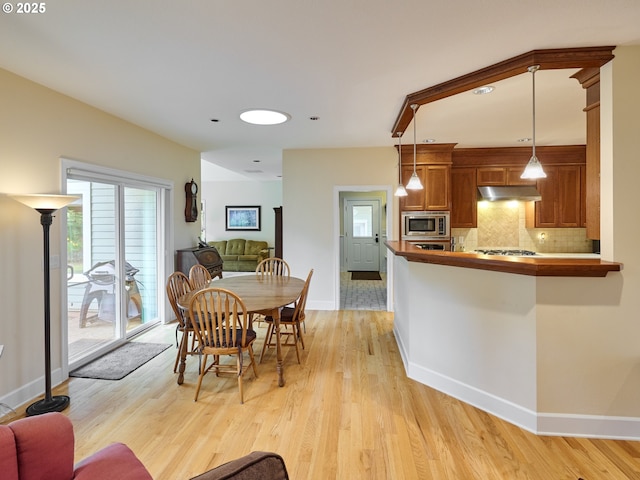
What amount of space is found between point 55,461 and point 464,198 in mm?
5510

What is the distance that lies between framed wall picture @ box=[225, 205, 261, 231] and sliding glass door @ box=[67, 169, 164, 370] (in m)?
5.16

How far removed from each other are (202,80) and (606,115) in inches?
115

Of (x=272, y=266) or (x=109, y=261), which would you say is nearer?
(x=109, y=261)

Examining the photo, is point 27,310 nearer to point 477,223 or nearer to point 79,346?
point 79,346

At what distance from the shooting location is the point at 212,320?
2.55 m

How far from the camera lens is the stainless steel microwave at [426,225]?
16.7 feet

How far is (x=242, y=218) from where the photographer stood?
32.3 ft

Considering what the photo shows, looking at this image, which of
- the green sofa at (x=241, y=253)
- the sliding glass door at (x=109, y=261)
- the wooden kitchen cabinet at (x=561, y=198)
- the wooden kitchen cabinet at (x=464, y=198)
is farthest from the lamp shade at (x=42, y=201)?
the green sofa at (x=241, y=253)

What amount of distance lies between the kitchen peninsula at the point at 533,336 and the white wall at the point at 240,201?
7.56 meters

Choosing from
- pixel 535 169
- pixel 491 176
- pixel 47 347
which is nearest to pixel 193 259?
pixel 47 347

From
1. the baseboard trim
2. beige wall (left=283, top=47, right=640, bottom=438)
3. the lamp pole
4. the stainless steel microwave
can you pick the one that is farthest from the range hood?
the lamp pole

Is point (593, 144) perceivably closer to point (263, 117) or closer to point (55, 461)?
point (263, 117)

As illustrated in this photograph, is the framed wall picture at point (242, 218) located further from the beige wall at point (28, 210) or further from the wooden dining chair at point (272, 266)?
the beige wall at point (28, 210)

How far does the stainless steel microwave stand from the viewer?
509 cm
